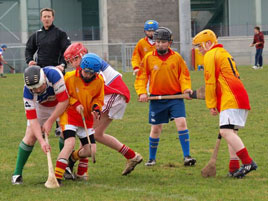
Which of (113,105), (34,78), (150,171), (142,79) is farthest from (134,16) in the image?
(34,78)

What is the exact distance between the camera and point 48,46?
29.8 ft

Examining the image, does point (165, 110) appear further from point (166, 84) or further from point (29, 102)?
point (29, 102)

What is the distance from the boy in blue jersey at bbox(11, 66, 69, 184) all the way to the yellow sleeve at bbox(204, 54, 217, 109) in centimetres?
147

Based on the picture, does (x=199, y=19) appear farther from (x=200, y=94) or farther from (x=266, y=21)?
(x=200, y=94)

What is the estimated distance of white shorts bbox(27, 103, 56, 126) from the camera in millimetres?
6320

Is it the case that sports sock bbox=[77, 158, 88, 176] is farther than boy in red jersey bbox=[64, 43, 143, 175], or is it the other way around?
boy in red jersey bbox=[64, 43, 143, 175]

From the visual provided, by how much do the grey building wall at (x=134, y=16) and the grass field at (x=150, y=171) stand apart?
29.1 meters

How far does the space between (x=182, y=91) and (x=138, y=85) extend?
579 mm

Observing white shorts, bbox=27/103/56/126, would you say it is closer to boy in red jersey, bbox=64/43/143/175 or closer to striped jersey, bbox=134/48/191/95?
boy in red jersey, bbox=64/43/143/175

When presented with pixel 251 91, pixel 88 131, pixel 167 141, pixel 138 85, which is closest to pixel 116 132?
pixel 167 141

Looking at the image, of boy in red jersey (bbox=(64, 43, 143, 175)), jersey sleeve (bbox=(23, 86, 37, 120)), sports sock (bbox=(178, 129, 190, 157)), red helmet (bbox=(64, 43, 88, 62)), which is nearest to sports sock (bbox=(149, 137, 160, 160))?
sports sock (bbox=(178, 129, 190, 157))

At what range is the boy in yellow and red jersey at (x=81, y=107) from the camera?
6.05 metres

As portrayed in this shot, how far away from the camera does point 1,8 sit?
4169cm

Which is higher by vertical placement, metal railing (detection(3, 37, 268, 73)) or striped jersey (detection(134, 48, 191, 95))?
metal railing (detection(3, 37, 268, 73))
